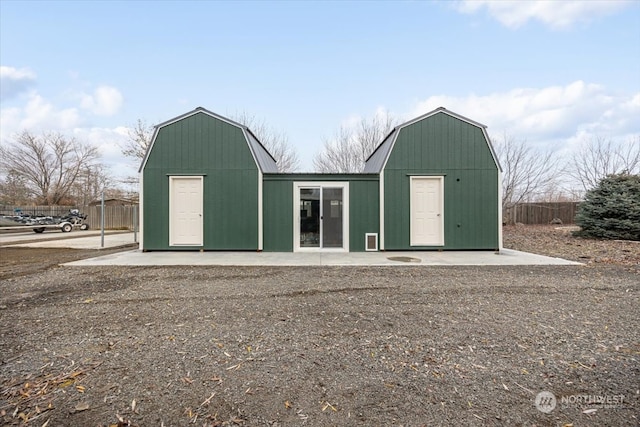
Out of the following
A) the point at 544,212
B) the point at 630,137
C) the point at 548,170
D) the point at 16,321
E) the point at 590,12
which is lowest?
the point at 16,321

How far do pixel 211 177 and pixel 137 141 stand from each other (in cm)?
1380

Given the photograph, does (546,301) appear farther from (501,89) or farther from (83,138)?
(83,138)

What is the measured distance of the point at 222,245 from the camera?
7867mm

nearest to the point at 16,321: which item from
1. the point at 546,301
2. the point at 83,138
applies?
the point at 546,301

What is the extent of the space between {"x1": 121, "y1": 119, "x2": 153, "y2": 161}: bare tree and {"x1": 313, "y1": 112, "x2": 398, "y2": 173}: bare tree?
36.9 feet

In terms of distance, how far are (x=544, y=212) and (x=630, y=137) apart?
5868mm

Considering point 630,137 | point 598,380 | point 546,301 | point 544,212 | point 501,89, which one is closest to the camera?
point 598,380

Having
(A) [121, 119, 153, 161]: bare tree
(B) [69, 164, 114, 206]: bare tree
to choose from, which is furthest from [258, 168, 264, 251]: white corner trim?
(B) [69, 164, 114, 206]: bare tree

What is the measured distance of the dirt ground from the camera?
1571 millimetres

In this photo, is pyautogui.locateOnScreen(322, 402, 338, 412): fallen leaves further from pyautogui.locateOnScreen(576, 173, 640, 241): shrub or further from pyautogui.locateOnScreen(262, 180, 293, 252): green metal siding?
pyautogui.locateOnScreen(576, 173, 640, 241): shrub

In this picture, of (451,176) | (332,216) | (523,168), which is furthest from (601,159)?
(332,216)

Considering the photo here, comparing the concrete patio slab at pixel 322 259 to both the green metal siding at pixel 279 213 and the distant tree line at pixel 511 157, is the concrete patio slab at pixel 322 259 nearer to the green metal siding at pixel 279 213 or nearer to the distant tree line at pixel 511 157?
the green metal siding at pixel 279 213

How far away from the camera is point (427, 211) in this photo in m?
8.01

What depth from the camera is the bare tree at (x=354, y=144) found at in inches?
671
